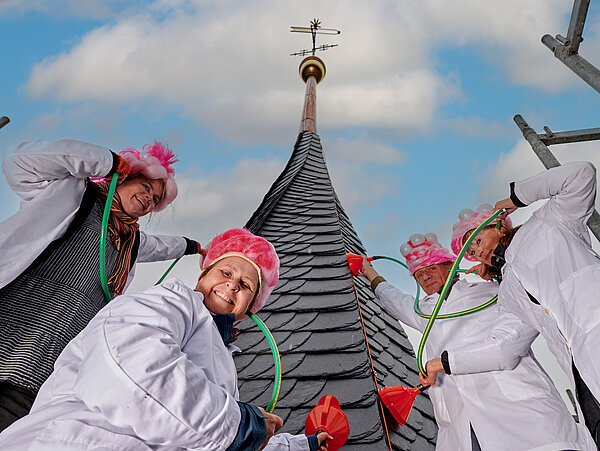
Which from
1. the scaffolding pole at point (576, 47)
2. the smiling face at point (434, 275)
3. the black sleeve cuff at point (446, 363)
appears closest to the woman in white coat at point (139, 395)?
the black sleeve cuff at point (446, 363)

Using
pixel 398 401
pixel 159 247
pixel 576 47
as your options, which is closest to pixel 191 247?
pixel 159 247

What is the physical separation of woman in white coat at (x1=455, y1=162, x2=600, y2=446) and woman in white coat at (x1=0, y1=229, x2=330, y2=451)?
4.93ft

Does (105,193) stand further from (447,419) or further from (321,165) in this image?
(321,165)

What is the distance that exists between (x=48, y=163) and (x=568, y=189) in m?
2.62

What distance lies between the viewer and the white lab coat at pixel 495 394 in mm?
2029

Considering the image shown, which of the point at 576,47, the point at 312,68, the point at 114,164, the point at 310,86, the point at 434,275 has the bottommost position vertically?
the point at 114,164

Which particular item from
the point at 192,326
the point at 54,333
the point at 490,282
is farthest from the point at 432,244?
the point at 54,333

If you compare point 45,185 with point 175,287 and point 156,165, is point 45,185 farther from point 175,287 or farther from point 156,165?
point 175,287

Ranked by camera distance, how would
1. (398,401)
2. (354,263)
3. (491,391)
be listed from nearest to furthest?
(491,391) < (398,401) < (354,263)

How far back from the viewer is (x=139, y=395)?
0.95 m

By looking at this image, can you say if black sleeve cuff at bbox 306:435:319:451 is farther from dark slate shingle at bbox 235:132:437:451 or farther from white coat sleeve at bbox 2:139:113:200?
white coat sleeve at bbox 2:139:113:200

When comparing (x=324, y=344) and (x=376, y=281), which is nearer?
(x=324, y=344)

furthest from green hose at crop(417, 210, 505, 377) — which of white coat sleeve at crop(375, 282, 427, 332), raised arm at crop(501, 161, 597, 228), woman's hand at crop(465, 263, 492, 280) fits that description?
white coat sleeve at crop(375, 282, 427, 332)

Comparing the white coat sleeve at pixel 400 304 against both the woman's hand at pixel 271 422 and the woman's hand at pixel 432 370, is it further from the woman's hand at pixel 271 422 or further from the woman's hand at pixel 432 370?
the woman's hand at pixel 271 422
